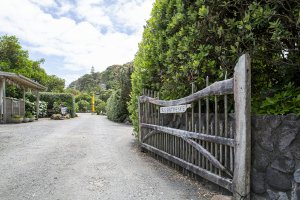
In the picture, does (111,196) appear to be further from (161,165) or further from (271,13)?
(271,13)

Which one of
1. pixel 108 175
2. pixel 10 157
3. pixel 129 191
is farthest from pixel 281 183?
pixel 10 157

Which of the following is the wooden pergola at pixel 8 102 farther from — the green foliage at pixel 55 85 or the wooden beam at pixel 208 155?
the green foliage at pixel 55 85

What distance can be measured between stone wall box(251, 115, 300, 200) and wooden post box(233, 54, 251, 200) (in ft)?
0.30

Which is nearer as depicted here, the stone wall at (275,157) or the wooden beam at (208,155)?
the stone wall at (275,157)

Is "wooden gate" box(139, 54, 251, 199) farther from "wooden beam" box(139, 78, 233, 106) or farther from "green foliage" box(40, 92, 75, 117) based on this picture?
"green foliage" box(40, 92, 75, 117)

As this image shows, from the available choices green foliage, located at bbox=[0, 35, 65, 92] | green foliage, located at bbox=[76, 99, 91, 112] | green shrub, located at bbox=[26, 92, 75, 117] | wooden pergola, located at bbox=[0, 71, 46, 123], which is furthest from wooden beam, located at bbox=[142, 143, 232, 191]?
green foliage, located at bbox=[76, 99, 91, 112]

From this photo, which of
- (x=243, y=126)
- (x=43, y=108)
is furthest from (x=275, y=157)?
(x=43, y=108)

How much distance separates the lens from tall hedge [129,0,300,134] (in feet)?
10.5

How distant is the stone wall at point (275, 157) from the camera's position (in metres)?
2.68

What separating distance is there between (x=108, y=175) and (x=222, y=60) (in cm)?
288

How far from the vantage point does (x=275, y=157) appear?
114 inches

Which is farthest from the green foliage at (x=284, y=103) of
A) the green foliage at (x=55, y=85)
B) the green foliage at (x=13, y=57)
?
the green foliage at (x=55, y=85)

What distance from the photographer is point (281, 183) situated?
9.16ft

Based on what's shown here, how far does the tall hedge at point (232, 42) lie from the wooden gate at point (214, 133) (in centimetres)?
41
